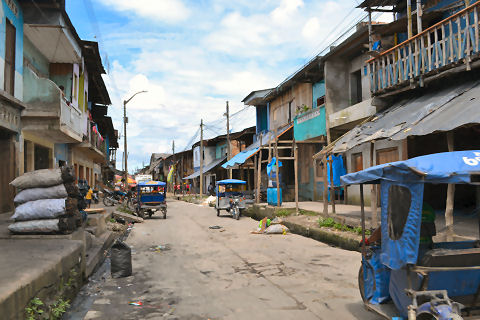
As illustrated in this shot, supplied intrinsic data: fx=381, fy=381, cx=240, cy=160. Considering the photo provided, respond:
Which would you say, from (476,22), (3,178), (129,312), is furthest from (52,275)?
(476,22)

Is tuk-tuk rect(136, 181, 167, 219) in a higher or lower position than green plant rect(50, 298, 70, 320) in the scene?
higher

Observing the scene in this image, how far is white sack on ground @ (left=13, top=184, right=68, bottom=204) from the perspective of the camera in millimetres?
7613

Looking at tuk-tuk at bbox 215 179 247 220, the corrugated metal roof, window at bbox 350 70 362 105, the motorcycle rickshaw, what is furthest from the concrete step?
window at bbox 350 70 362 105

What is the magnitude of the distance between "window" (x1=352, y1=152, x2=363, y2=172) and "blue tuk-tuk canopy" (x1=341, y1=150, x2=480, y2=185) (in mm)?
13673

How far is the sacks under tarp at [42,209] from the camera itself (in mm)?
7383

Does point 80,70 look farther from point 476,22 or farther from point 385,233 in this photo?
point 385,233

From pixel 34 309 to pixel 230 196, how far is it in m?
18.1

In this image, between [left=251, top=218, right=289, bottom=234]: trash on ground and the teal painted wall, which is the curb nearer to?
[left=251, top=218, right=289, bottom=234]: trash on ground

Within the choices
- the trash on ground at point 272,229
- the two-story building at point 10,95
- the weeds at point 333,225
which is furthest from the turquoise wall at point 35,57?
the weeds at point 333,225

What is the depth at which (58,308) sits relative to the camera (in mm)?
5164

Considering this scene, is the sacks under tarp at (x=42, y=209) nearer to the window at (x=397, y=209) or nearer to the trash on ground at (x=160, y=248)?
the trash on ground at (x=160, y=248)

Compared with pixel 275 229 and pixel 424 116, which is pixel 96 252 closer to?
pixel 275 229

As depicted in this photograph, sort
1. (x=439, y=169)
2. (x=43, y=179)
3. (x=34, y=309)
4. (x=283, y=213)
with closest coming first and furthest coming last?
(x=439, y=169) → (x=34, y=309) → (x=43, y=179) → (x=283, y=213)

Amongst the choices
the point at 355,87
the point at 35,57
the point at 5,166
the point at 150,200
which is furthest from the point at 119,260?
the point at 355,87
